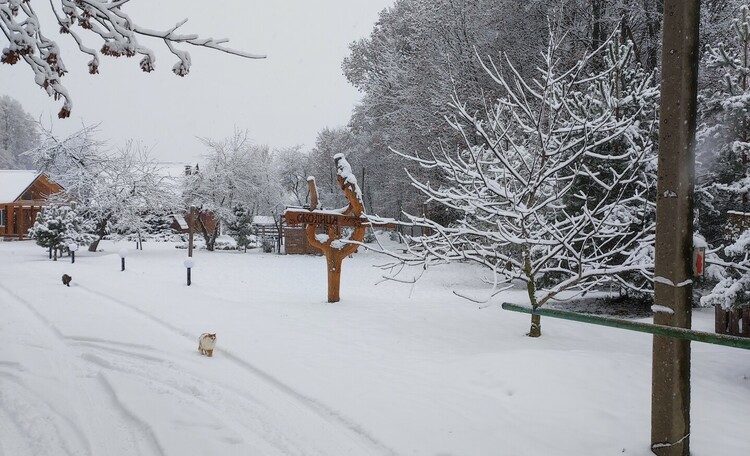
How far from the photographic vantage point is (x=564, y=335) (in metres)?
7.93

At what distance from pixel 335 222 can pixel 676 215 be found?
8.68 m

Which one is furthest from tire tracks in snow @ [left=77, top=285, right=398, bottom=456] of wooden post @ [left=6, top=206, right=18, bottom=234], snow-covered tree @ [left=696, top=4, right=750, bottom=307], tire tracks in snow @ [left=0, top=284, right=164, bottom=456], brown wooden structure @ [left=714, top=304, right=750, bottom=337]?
wooden post @ [left=6, top=206, right=18, bottom=234]

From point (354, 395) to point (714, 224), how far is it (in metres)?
9.98

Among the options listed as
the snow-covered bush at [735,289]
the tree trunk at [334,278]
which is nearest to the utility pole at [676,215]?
the snow-covered bush at [735,289]

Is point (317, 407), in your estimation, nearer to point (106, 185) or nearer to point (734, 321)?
point (734, 321)

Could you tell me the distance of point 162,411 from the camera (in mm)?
4355

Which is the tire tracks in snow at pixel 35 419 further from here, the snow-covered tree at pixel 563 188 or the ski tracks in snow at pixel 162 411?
the snow-covered tree at pixel 563 188

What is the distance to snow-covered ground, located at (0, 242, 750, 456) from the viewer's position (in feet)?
12.6

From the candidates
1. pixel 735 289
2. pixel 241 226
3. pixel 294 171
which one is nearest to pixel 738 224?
pixel 735 289

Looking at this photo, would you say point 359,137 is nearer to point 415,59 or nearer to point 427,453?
point 415,59

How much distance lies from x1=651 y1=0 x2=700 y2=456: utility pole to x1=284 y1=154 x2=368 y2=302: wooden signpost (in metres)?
8.04

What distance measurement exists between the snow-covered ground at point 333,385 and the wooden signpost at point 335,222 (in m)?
1.59

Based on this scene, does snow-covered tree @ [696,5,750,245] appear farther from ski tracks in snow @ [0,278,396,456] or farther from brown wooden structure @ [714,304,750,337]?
ski tracks in snow @ [0,278,396,456]

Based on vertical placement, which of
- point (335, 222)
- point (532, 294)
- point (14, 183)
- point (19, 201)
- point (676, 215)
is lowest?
point (532, 294)
